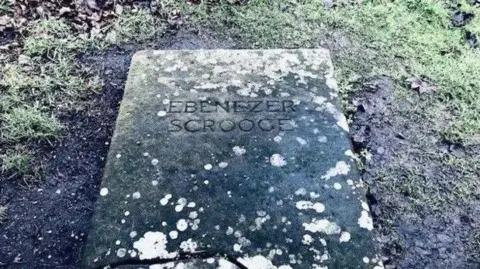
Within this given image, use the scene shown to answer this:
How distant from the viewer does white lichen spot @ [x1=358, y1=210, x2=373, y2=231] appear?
82.6 inches

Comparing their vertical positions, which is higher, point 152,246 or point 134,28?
point 152,246

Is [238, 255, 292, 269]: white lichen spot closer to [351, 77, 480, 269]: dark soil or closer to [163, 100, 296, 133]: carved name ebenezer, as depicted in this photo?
[163, 100, 296, 133]: carved name ebenezer

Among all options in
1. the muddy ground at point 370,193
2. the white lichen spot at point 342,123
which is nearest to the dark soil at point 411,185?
the muddy ground at point 370,193

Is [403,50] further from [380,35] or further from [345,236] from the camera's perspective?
[345,236]

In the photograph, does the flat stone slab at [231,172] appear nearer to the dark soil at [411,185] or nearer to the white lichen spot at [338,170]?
the white lichen spot at [338,170]

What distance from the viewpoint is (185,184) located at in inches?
88.0

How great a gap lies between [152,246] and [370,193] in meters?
1.54

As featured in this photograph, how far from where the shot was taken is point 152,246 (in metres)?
2.01

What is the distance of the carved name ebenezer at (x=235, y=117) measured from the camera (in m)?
2.51

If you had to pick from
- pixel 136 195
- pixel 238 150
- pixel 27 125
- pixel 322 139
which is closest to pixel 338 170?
pixel 322 139

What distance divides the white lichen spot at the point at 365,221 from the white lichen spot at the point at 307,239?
8.9 inches

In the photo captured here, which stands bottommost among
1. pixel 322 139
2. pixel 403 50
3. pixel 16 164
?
pixel 16 164

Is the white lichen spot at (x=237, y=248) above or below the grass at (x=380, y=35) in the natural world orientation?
above

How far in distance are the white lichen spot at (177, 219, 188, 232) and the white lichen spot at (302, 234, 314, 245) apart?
1.60 feet
